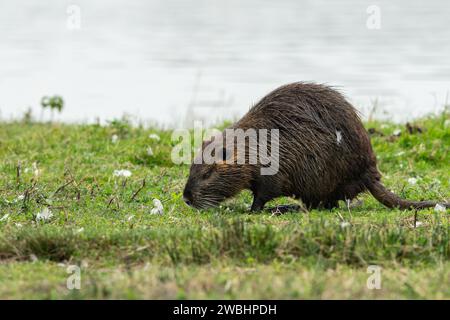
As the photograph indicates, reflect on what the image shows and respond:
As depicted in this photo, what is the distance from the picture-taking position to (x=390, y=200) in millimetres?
5820

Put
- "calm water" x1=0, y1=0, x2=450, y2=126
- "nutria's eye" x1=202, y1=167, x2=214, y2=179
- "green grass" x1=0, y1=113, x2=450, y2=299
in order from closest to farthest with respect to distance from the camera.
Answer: "green grass" x1=0, y1=113, x2=450, y2=299
"nutria's eye" x1=202, y1=167, x2=214, y2=179
"calm water" x1=0, y1=0, x2=450, y2=126

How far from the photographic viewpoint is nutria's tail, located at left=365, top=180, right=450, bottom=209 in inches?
223

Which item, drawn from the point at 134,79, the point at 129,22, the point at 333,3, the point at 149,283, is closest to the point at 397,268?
the point at 149,283

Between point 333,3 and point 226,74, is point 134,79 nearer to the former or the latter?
point 226,74

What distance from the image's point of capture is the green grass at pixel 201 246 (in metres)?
3.67

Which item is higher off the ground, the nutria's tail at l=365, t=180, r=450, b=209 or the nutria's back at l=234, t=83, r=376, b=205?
the nutria's back at l=234, t=83, r=376, b=205

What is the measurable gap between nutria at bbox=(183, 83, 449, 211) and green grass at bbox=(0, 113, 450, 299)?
0.49ft

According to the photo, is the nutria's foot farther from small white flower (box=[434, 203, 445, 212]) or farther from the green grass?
small white flower (box=[434, 203, 445, 212])

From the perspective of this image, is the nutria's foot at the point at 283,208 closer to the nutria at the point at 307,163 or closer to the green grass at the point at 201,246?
the nutria at the point at 307,163

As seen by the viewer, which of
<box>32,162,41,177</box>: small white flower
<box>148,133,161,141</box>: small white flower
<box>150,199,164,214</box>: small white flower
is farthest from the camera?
<box>148,133,161,141</box>: small white flower

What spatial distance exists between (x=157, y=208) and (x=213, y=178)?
0.49 m

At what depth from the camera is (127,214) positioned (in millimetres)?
5539

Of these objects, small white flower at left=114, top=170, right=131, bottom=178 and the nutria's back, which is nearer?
the nutria's back

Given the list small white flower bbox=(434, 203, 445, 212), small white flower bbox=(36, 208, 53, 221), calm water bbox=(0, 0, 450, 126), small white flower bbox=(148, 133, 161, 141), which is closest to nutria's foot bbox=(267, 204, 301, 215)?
small white flower bbox=(434, 203, 445, 212)
